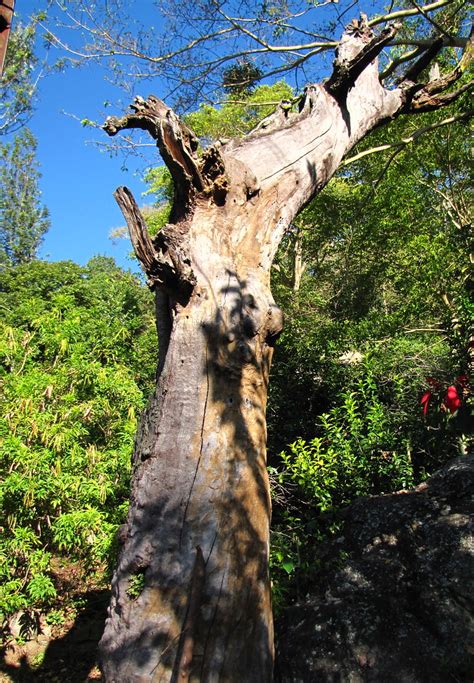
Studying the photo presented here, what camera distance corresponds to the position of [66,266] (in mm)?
13242

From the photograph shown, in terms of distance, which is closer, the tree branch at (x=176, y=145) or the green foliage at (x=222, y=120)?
the tree branch at (x=176, y=145)

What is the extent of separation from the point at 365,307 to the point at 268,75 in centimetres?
910

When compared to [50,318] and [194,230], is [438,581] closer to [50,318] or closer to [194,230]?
[194,230]

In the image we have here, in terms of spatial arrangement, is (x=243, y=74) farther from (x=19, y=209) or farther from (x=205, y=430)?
(x=19, y=209)

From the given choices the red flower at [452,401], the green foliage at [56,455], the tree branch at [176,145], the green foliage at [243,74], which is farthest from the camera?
the green foliage at [243,74]

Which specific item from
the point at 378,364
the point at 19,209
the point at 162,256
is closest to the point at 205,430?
the point at 162,256

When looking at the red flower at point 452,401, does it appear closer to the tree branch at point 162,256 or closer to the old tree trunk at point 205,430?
the old tree trunk at point 205,430

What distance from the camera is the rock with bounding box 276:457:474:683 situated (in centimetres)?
253

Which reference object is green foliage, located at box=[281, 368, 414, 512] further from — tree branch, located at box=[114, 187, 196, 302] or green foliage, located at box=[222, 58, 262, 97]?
green foliage, located at box=[222, 58, 262, 97]

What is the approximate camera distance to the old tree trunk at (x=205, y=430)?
158cm

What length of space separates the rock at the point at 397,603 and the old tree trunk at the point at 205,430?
1261mm

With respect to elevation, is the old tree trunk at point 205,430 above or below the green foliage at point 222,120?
below

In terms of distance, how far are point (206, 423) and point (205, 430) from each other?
0.10 feet

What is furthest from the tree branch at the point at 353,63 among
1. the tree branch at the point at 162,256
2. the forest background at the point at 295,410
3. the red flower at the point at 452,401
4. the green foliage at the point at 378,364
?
the red flower at the point at 452,401
